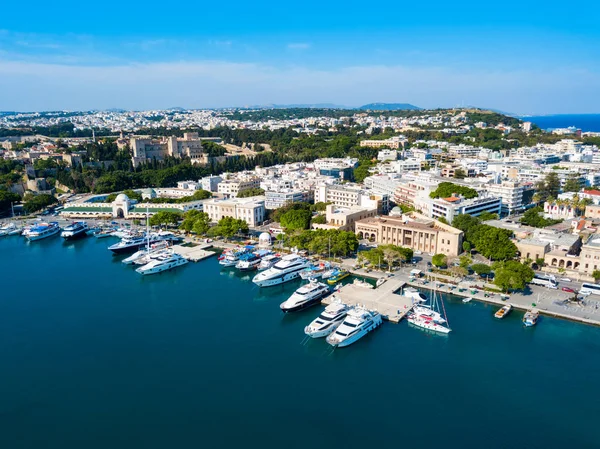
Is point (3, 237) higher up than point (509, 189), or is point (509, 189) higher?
point (509, 189)

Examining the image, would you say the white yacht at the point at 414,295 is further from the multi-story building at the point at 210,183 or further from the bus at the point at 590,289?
the multi-story building at the point at 210,183

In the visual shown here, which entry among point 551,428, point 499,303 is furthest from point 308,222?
point 551,428

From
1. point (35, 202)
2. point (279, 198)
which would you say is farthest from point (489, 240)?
point (35, 202)

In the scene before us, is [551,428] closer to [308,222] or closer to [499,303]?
[499,303]

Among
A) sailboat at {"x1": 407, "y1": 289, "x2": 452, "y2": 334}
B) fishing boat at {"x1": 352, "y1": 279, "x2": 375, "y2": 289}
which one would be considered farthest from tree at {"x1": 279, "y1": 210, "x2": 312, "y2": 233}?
sailboat at {"x1": 407, "y1": 289, "x2": 452, "y2": 334}

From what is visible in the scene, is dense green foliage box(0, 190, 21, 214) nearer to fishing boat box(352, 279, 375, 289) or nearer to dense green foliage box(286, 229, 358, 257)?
dense green foliage box(286, 229, 358, 257)

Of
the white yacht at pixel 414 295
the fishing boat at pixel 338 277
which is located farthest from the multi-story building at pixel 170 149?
the white yacht at pixel 414 295
